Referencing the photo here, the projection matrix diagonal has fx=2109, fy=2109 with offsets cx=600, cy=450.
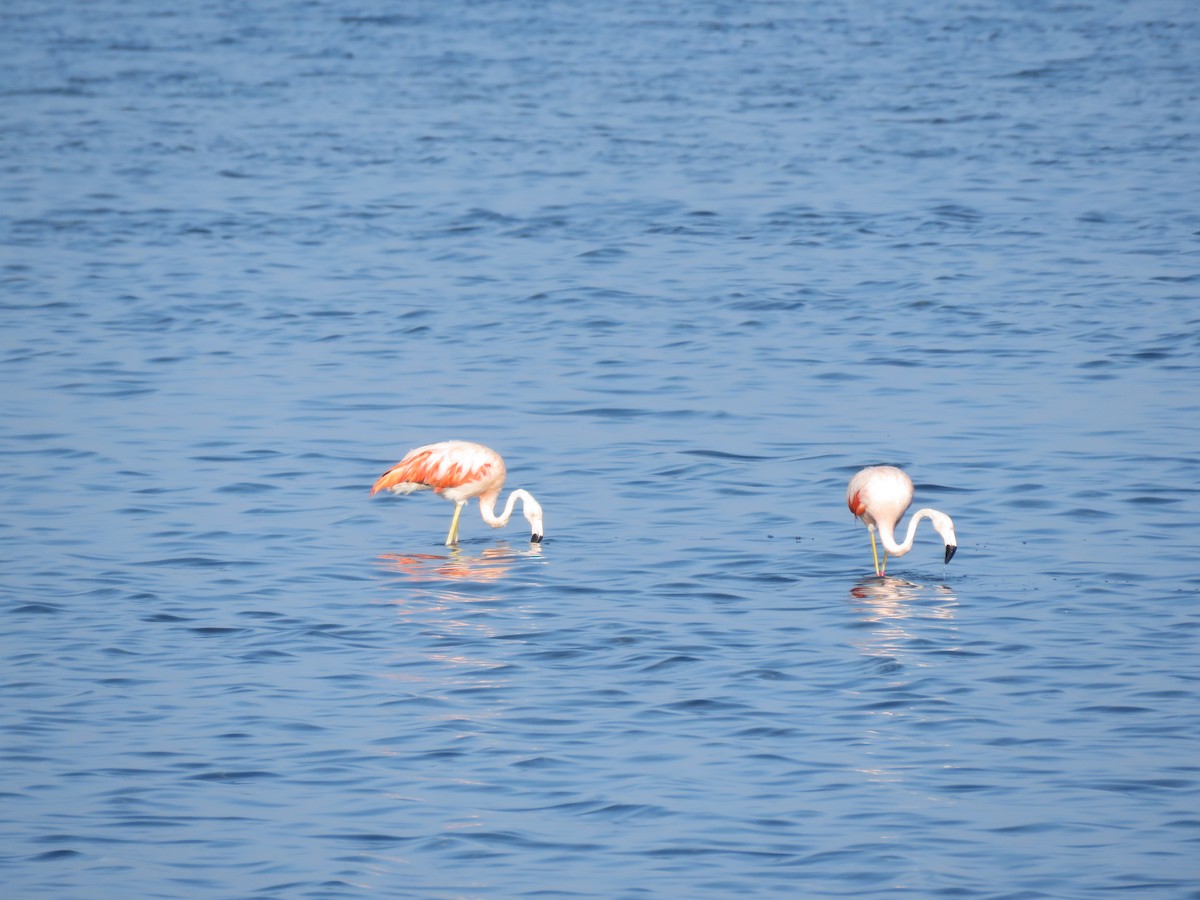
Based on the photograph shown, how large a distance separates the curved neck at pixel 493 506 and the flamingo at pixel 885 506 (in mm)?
2278

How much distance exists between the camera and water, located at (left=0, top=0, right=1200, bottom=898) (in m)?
9.06

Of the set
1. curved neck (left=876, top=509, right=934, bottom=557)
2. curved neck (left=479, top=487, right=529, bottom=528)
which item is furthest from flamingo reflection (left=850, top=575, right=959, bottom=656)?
curved neck (left=479, top=487, right=529, bottom=528)

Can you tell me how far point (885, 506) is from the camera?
1300 cm

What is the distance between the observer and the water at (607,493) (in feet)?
29.7

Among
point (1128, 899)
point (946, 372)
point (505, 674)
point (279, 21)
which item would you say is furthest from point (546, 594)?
point (279, 21)

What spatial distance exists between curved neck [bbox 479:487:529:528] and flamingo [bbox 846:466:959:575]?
228cm

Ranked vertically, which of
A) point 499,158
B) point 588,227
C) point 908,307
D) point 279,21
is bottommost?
point 908,307

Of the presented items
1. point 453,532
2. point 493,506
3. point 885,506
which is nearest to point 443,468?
point 453,532

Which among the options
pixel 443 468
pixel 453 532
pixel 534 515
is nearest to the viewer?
pixel 534 515

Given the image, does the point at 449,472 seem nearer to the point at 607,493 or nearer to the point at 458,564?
the point at 458,564

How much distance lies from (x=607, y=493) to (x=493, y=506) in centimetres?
87

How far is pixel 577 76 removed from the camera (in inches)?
1422

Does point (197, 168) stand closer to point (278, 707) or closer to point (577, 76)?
point (577, 76)

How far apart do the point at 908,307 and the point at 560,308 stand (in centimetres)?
343
